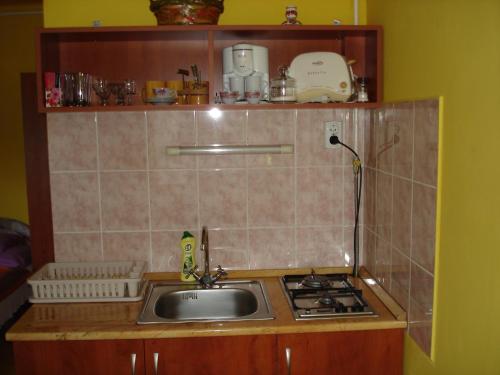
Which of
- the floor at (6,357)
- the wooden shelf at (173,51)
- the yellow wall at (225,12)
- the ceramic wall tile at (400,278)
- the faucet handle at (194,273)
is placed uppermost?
the yellow wall at (225,12)

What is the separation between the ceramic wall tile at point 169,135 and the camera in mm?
2207

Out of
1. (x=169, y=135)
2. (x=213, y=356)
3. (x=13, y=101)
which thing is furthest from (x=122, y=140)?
(x=13, y=101)

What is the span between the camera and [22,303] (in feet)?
12.7

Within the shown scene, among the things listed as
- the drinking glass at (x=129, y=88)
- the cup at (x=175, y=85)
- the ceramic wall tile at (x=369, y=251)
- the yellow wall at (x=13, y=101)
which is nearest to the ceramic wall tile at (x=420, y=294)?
the ceramic wall tile at (x=369, y=251)

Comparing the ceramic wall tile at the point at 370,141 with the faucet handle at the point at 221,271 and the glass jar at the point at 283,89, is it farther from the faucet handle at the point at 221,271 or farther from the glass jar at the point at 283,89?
the faucet handle at the point at 221,271

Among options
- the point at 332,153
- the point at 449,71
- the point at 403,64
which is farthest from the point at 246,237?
the point at 449,71

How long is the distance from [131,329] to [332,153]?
3.86ft

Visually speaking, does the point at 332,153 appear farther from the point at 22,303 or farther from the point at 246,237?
the point at 22,303

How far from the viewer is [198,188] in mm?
2262

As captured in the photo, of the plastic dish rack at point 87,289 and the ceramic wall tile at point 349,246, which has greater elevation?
the ceramic wall tile at point 349,246

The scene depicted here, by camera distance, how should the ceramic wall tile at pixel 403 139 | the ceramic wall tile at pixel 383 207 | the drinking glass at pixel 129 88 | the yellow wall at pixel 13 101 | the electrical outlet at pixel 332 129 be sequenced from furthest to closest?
1. the yellow wall at pixel 13 101
2. the electrical outlet at pixel 332 129
3. the drinking glass at pixel 129 88
4. the ceramic wall tile at pixel 383 207
5. the ceramic wall tile at pixel 403 139

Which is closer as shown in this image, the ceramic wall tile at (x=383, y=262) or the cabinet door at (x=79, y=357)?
the cabinet door at (x=79, y=357)

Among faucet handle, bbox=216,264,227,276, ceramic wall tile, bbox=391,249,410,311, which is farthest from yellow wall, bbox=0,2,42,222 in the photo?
ceramic wall tile, bbox=391,249,410,311

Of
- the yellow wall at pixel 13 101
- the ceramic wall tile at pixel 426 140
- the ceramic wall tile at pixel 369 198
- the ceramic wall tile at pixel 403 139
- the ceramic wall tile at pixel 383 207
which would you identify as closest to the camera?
the ceramic wall tile at pixel 426 140
